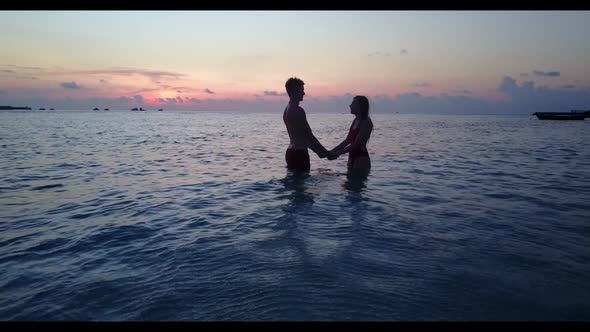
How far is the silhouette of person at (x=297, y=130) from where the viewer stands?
9422 mm

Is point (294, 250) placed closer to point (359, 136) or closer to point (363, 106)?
point (359, 136)

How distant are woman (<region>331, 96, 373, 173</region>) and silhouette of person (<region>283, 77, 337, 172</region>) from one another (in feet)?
2.72

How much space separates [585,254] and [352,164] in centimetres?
681

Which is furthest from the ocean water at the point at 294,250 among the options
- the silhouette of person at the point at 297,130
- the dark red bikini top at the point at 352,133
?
the dark red bikini top at the point at 352,133

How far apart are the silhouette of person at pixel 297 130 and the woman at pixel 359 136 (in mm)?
830

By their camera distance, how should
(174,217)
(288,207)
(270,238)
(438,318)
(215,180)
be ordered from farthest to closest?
1. (215,180)
2. (288,207)
3. (174,217)
4. (270,238)
5. (438,318)

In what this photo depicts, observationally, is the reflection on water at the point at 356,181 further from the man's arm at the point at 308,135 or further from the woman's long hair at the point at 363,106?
the woman's long hair at the point at 363,106

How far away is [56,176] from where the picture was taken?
10523 millimetres

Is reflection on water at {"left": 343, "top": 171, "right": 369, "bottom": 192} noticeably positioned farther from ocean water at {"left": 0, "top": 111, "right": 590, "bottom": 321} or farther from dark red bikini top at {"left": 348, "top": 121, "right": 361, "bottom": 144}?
dark red bikini top at {"left": 348, "top": 121, "right": 361, "bottom": 144}
